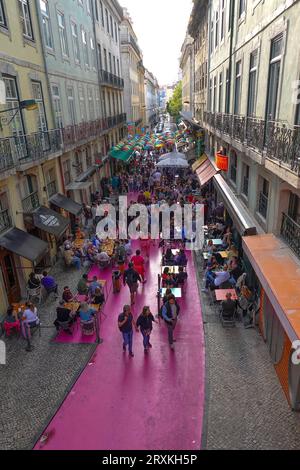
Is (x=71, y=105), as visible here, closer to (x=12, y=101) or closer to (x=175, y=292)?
(x=12, y=101)

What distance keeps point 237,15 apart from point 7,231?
475 inches

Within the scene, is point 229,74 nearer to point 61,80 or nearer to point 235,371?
point 61,80

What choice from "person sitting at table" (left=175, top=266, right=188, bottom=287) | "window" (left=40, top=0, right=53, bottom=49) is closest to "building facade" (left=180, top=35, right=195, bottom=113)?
"window" (left=40, top=0, right=53, bottom=49)

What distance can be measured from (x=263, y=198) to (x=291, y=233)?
2.60 metres

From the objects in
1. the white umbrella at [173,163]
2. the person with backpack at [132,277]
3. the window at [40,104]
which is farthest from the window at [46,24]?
the person with backpack at [132,277]

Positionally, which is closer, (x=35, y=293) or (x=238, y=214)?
(x=238, y=214)

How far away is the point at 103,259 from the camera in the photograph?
14938mm

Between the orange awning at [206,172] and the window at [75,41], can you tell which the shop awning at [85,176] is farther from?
the orange awning at [206,172]

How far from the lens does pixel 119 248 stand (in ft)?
49.5

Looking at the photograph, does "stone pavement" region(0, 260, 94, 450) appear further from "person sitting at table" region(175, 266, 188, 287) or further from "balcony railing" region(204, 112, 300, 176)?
"balcony railing" region(204, 112, 300, 176)

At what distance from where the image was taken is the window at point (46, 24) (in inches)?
603

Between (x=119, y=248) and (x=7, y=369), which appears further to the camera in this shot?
(x=119, y=248)

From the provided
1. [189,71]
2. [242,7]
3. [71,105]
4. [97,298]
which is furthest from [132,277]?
[189,71]
